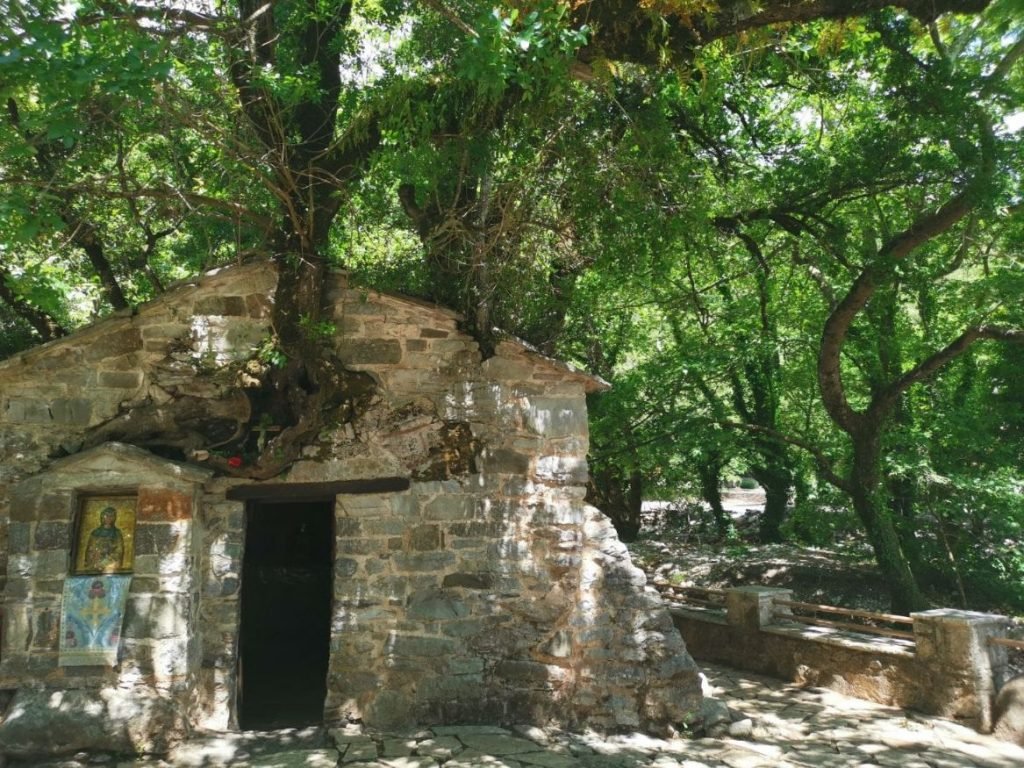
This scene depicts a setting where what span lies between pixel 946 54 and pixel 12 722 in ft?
29.4

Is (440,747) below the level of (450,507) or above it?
below

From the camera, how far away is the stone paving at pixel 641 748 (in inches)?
199

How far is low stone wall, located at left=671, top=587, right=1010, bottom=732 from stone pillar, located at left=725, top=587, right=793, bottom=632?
0.01 metres

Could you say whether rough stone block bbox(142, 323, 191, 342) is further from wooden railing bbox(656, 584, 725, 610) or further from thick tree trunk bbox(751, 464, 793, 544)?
thick tree trunk bbox(751, 464, 793, 544)

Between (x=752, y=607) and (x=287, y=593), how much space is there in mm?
5484

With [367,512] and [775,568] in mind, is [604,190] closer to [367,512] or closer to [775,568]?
[367,512]

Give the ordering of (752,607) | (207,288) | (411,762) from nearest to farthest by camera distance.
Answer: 1. (411,762)
2. (207,288)
3. (752,607)

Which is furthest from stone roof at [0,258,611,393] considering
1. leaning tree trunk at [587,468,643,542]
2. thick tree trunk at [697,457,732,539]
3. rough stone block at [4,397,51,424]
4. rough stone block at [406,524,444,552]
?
thick tree trunk at [697,457,732,539]

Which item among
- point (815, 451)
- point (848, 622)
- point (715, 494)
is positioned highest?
point (815, 451)

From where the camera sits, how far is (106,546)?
5.38 meters

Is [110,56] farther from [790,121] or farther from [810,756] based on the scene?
[790,121]

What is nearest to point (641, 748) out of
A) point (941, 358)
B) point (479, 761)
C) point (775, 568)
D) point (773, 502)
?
point (479, 761)

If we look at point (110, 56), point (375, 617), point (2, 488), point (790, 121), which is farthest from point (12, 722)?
point (790, 121)

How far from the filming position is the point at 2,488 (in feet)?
18.2
